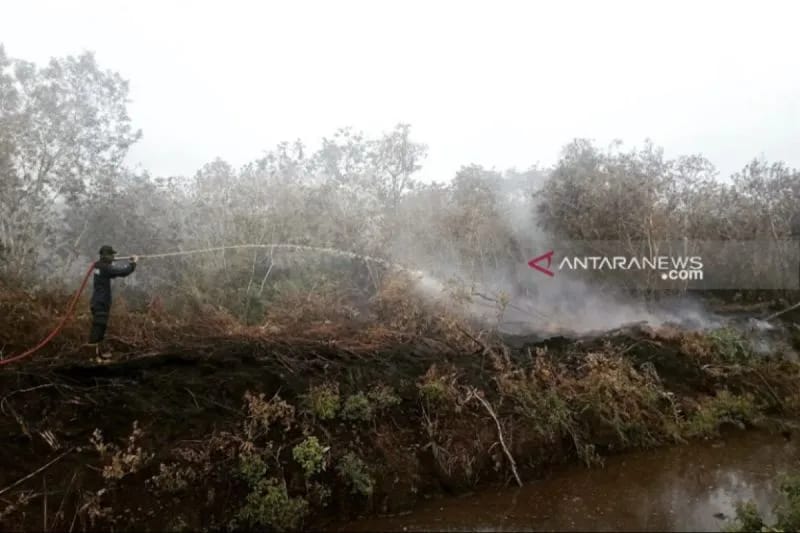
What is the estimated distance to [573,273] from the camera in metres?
18.9

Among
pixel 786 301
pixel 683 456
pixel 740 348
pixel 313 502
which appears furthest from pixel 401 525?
pixel 786 301

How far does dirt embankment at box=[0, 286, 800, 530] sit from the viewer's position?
23.7ft

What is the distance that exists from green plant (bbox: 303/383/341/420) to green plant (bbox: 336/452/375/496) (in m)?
0.88

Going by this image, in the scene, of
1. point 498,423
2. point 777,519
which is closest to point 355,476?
point 498,423

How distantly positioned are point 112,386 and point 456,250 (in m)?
11.4

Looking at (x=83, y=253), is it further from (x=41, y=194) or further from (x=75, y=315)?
(x=75, y=315)

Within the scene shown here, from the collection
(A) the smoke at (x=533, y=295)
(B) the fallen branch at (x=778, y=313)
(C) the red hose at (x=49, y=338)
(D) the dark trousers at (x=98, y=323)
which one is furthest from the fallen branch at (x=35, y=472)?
(B) the fallen branch at (x=778, y=313)

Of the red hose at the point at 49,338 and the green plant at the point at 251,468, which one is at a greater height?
the red hose at the point at 49,338

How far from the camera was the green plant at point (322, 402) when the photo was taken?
8.77 m

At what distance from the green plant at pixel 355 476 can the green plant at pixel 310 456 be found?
28 cm

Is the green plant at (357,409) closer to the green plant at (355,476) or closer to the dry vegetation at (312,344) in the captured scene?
the dry vegetation at (312,344)

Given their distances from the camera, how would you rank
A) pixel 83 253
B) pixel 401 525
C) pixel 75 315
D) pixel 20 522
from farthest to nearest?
pixel 83 253 < pixel 75 315 < pixel 401 525 < pixel 20 522

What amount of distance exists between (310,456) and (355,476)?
70cm

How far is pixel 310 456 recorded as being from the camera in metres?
7.96
